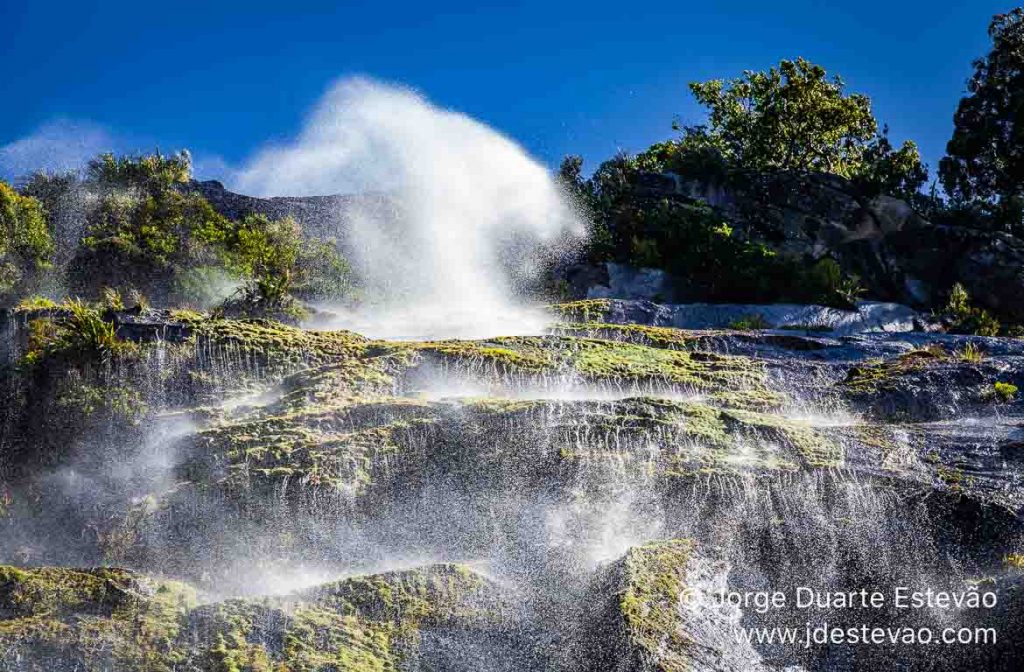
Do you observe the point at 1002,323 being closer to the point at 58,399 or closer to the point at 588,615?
the point at 588,615

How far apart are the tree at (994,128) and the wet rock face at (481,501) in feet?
95.3

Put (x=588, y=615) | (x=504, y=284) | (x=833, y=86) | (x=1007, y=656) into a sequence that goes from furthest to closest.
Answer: (x=833, y=86) < (x=504, y=284) < (x=588, y=615) < (x=1007, y=656)

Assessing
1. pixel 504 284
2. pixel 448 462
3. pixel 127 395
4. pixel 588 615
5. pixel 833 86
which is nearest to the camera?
pixel 588 615

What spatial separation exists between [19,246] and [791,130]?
1233 inches

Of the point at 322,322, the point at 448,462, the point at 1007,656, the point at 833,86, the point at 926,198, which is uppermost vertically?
the point at 833,86

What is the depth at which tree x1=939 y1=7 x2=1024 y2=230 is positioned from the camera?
4056 centimetres

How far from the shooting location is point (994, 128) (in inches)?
1634

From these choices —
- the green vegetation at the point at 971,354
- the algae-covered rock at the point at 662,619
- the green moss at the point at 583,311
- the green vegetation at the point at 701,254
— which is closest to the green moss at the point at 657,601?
the algae-covered rock at the point at 662,619

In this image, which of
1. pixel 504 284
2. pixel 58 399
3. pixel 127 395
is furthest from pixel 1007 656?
pixel 504 284

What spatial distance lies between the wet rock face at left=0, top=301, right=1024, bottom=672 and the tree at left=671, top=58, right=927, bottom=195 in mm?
23515

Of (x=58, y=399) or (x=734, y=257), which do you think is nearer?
(x=58, y=399)

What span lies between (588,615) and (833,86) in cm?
3643

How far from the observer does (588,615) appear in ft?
33.0

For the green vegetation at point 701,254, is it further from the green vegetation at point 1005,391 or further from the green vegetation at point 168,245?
the green vegetation at point 1005,391
